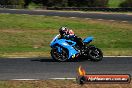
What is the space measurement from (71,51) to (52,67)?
6.32 ft

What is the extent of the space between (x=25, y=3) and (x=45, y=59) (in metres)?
56.1

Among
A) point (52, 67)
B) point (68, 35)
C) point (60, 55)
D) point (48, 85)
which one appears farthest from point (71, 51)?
point (48, 85)

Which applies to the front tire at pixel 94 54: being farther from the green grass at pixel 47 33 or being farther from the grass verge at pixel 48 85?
the grass verge at pixel 48 85

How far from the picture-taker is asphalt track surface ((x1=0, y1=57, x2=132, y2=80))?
47.2 ft

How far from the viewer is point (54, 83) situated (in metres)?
12.9

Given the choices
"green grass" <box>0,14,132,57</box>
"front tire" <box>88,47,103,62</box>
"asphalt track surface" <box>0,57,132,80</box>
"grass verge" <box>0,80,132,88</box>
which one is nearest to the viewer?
"grass verge" <box>0,80,132,88</box>

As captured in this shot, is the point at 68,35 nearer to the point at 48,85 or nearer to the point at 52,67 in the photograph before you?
the point at 52,67

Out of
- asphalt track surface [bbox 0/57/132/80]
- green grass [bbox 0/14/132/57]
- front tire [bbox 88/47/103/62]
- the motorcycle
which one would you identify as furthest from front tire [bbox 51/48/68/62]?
green grass [bbox 0/14/132/57]

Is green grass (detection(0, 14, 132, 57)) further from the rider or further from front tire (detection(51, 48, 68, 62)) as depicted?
front tire (detection(51, 48, 68, 62))

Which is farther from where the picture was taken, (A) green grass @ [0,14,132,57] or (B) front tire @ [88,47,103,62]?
(A) green grass @ [0,14,132,57]

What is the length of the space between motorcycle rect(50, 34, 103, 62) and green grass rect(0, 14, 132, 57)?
3.43m

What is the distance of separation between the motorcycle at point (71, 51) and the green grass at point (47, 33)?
3.43 meters

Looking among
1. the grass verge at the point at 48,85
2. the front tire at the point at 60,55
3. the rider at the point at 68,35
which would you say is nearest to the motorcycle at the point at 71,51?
the front tire at the point at 60,55

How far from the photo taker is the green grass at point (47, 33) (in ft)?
85.0
